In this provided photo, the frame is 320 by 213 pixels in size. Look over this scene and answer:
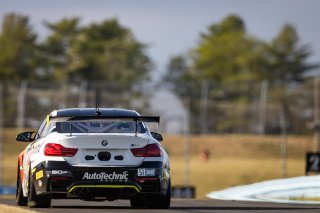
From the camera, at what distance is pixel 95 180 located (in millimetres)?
16109

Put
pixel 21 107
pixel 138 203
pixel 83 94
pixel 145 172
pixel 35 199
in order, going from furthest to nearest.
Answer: pixel 21 107, pixel 83 94, pixel 138 203, pixel 35 199, pixel 145 172

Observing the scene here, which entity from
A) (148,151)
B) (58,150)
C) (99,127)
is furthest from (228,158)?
(58,150)

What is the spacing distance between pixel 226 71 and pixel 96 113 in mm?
106098

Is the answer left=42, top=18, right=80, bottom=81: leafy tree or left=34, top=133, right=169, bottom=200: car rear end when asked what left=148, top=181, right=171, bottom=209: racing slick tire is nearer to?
left=34, top=133, right=169, bottom=200: car rear end


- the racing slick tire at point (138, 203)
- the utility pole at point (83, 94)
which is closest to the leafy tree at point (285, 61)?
the utility pole at point (83, 94)

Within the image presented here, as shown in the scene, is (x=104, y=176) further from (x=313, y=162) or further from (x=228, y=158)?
(x=228, y=158)

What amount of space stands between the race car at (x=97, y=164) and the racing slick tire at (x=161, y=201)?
0.60 feet

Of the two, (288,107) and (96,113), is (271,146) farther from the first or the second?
(96,113)

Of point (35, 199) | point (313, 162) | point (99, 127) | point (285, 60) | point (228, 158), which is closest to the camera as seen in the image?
point (35, 199)

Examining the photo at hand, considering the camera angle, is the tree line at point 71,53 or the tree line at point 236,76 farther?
the tree line at point 71,53

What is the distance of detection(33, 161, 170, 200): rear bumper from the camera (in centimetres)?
1609

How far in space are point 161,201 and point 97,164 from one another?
49.7 inches

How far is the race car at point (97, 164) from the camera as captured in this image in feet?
52.9

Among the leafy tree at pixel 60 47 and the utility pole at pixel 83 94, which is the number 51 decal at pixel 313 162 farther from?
the leafy tree at pixel 60 47
